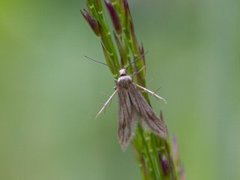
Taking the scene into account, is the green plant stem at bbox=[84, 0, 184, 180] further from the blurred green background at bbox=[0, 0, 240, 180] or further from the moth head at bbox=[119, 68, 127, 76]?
the blurred green background at bbox=[0, 0, 240, 180]

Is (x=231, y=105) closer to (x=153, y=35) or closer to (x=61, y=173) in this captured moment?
(x=153, y=35)

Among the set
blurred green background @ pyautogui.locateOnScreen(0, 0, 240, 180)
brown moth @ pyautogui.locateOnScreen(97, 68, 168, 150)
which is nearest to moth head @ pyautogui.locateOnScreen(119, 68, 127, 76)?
brown moth @ pyautogui.locateOnScreen(97, 68, 168, 150)

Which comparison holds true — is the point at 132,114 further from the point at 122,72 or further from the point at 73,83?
the point at 73,83

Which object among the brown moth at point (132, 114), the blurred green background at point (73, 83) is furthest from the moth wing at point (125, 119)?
the blurred green background at point (73, 83)

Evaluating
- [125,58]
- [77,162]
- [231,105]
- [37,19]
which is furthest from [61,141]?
[125,58]

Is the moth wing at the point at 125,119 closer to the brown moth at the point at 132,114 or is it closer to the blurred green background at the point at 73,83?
the brown moth at the point at 132,114

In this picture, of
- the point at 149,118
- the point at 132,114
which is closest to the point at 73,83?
the point at 132,114
